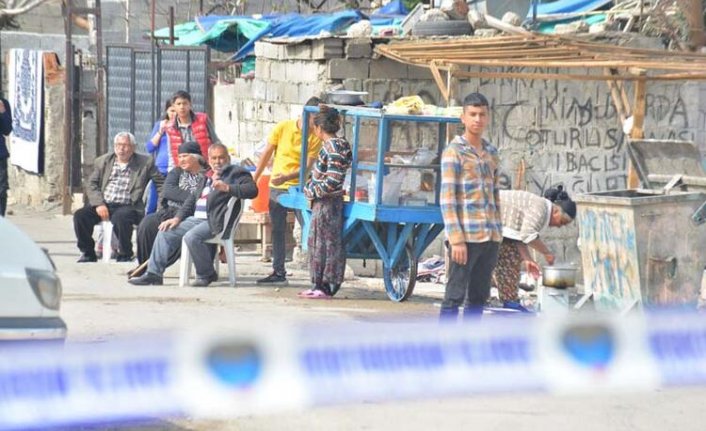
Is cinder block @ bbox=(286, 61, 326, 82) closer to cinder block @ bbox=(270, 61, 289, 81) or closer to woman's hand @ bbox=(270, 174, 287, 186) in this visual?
cinder block @ bbox=(270, 61, 289, 81)

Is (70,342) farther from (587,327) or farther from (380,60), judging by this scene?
(380,60)

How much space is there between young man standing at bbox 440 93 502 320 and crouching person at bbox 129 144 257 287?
3628 mm

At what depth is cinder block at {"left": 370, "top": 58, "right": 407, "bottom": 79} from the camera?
13891 mm

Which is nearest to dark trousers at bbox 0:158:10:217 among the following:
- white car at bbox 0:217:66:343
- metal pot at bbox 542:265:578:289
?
metal pot at bbox 542:265:578:289

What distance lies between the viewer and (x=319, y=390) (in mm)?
7012

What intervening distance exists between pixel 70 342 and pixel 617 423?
3409 mm

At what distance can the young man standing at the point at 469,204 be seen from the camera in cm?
868

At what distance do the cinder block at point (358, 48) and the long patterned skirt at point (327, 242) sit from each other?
254 cm

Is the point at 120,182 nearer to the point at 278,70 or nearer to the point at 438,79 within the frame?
the point at 278,70

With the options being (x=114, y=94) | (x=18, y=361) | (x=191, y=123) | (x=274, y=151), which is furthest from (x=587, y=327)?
(x=114, y=94)

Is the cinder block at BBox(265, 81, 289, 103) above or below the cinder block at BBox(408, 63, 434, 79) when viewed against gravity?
below

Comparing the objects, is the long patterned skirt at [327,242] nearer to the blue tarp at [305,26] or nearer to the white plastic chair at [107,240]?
the white plastic chair at [107,240]

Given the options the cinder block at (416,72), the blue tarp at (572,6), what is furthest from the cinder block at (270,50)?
the blue tarp at (572,6)

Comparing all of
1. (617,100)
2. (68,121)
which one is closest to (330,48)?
(617,100)
